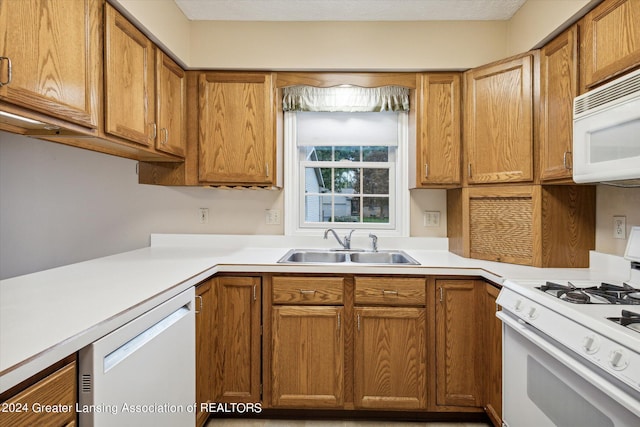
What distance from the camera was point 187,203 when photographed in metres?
2.61

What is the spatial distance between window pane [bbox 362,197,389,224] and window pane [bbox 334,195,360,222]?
8cm

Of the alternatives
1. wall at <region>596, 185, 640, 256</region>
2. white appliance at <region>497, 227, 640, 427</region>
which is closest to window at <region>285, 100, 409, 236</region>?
wall at <region>596, 185, 640, 256</region>

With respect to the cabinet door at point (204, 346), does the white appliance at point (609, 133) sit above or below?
above

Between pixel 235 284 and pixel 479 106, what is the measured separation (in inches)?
70.5

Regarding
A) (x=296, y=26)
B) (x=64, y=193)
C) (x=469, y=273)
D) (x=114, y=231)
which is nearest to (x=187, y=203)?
(x=114, y=231)

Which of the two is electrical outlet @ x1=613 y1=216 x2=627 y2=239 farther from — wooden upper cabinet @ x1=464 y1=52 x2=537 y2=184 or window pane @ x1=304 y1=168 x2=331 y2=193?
window pane @ x1=304 y1=168 x2=331 y2=193

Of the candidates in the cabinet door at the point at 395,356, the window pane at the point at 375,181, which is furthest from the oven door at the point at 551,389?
the window pane at the point at 375,181

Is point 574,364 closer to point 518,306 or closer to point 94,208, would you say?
point 518,306

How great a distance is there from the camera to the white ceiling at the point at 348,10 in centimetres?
208

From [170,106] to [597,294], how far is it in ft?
7.59

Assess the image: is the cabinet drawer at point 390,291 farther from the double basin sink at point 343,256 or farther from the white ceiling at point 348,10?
the white ceiling at point 348,10

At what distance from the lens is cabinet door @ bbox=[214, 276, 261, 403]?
6.37 feet

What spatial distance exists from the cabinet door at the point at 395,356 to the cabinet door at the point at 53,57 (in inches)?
64.5

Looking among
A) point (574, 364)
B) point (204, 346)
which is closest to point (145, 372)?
point (204, 346)
